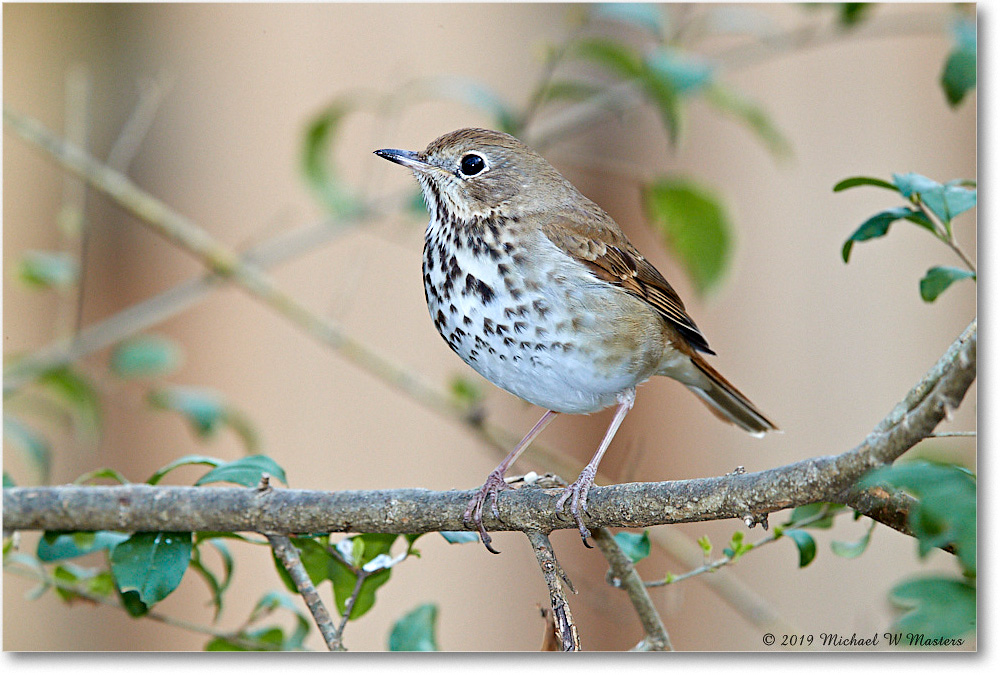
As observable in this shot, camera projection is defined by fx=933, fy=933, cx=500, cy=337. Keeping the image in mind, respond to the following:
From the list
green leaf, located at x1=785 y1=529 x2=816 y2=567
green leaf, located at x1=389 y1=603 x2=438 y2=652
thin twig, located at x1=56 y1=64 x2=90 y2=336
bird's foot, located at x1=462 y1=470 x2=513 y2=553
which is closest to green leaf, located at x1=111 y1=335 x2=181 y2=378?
thin twig, located at x1=56 y1=64 x2=90 y2=336

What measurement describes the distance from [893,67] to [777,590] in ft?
5.10

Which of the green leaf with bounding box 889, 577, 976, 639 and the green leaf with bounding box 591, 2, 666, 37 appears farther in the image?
the green leaf with bounding box 591, 2, 666, 37

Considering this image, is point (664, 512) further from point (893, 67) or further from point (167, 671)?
Answer: point (893, 67)

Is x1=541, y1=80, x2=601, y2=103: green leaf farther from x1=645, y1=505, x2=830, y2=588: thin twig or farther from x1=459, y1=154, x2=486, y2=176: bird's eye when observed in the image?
x1=645, y1=505, x2=830, y2=588: thin twig

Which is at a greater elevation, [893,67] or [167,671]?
[893,67]

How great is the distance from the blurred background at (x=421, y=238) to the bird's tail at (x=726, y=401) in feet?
0.58

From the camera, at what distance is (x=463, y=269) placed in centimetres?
175

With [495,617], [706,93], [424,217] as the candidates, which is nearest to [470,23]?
[424,217]

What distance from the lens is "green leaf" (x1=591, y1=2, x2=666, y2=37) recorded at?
2.09 metres

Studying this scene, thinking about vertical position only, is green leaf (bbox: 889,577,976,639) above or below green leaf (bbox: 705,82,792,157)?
below

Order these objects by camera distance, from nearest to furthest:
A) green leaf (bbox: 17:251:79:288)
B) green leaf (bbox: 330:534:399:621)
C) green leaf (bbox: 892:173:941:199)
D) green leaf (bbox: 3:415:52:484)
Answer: green leaf (bbox: 892:173:941:199) < green leaf (bbox: 330:534:399:621) < green leaf (bbox: 3:415:52:484) < green leaf (bbox: 17:251:79:288)

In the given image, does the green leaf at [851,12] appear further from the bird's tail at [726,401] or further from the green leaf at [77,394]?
the green leaf at [77,394]

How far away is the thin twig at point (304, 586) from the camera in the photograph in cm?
169

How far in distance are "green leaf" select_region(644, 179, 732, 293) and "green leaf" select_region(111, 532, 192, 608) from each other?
1181 millimetres
